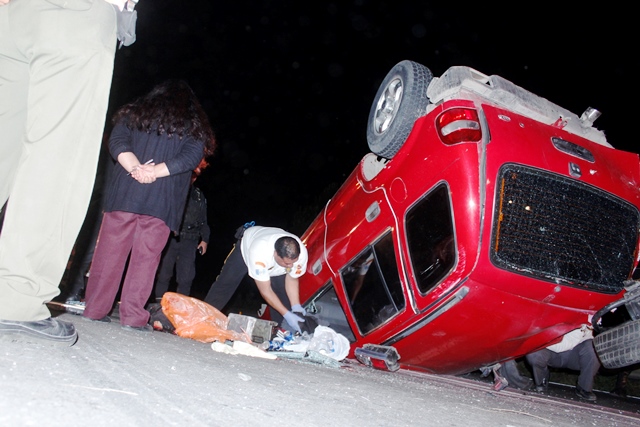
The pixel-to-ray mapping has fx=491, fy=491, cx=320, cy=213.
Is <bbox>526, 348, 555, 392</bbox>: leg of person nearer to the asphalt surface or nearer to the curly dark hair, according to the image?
the asphalt surface

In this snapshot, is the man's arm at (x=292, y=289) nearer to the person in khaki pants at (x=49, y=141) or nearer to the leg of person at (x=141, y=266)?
the leg of person at (x=141, y=266)

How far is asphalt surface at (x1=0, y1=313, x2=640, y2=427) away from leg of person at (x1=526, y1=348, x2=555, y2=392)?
A: 8.76 ft

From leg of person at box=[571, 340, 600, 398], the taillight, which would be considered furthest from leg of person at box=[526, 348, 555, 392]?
the taillight

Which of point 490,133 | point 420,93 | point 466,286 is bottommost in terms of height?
point 466,286

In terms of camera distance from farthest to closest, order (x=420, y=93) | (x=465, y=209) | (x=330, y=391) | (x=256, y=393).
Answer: (x=420, y=93), (x=465, y=209), (x=330, y=391), (x=256, y=393)

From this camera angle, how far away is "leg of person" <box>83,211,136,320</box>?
3.24m

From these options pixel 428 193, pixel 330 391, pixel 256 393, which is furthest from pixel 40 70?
pixel 428 193

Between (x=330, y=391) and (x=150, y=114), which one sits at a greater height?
(x=150, y=114)

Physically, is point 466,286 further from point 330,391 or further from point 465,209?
point 330,391

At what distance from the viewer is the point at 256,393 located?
1567 mm

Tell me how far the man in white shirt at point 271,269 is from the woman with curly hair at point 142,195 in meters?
1.06

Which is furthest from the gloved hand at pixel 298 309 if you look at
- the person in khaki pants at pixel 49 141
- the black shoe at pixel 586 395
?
the black shoe at pixel 586 395

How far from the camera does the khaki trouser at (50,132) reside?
5.41ft

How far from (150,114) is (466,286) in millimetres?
2366
